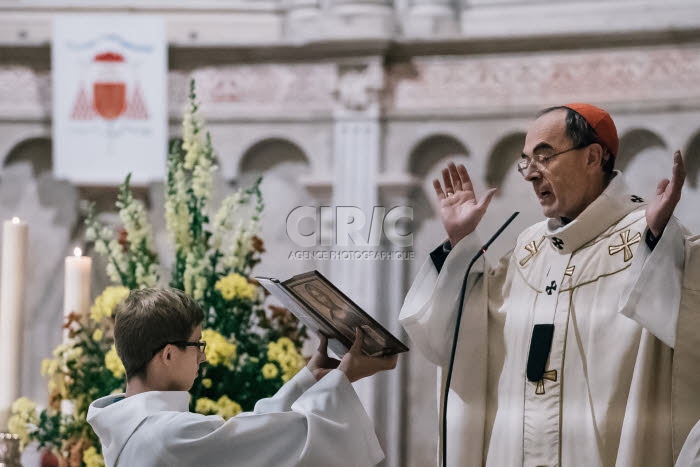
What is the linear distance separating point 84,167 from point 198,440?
247 cm

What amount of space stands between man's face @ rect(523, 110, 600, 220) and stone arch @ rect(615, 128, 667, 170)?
129 centimetres

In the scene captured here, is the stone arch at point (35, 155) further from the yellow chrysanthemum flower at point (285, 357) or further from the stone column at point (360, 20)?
the yellow chrysanthemum flower at point (285, 357)

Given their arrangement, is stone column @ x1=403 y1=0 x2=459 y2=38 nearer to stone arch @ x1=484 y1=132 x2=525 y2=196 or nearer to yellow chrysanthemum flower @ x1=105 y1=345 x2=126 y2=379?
stone arch @ x1=484 y1=132 x2=525 y2=196

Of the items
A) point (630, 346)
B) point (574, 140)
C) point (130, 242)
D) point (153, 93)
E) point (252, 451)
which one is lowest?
point (252, 451)

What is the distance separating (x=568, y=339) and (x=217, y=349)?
1107 mm

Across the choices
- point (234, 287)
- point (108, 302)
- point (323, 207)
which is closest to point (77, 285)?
point (108, 302)

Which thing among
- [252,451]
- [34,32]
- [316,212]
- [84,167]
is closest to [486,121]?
[316,212]

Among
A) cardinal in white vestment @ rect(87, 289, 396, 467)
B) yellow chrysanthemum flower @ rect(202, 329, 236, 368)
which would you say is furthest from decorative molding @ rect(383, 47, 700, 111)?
cardinal in white vestment @ rect(87, 289, 396, 467)

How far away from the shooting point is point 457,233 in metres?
3.00

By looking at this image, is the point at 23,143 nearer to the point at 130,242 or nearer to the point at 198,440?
the point at 130,242

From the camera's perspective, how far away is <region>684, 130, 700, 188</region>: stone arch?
4.03 meters

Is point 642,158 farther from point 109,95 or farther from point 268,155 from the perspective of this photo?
point 109,95

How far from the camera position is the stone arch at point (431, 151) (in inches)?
175

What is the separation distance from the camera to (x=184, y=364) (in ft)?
7.95
